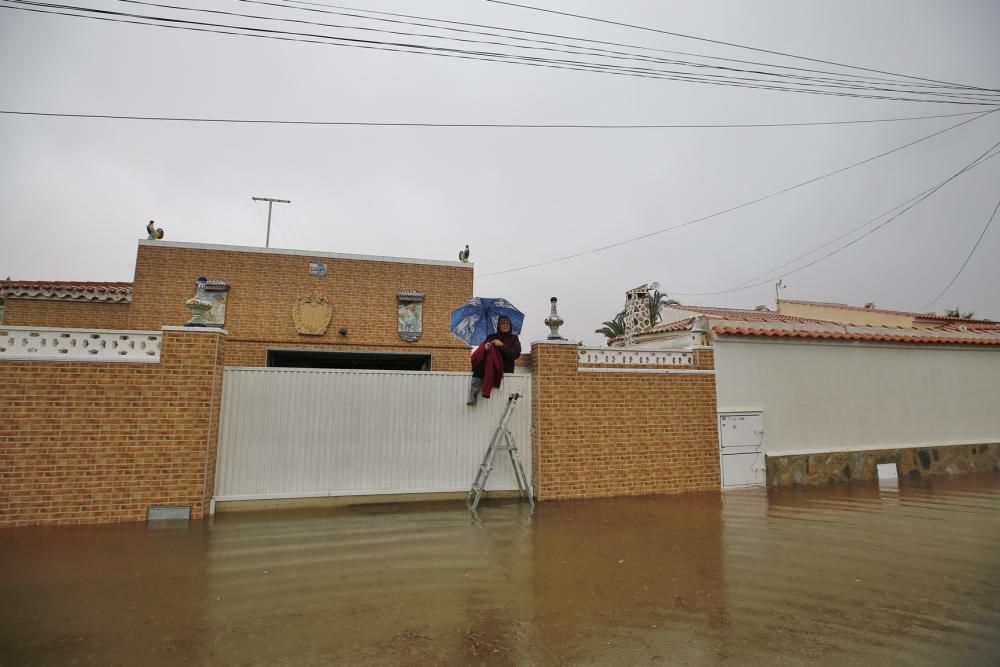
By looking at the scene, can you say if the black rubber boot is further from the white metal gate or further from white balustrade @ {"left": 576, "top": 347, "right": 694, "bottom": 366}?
white balustrade @ {"left": 576, "top": 347, "right": 694, "bottom": 366}

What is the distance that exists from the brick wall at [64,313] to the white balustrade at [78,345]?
5408mm

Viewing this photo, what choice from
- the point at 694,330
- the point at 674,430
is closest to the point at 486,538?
the point at 674,430

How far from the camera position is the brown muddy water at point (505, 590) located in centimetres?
264

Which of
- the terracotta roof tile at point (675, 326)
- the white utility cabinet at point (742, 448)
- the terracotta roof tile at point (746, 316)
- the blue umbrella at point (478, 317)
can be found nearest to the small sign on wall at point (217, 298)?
the blue umbrella at point (478, 317)

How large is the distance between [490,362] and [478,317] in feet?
2.54

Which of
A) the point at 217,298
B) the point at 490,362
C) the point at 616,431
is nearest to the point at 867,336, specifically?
the point at 616,431

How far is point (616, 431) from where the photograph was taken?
6633mm

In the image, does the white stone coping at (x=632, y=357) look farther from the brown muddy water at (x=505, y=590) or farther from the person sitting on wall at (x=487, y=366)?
the brown muddy water at (x=505, y=590)

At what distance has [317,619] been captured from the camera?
296 centimetres

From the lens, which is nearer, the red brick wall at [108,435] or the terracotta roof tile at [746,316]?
the red brick wall at [108,435]

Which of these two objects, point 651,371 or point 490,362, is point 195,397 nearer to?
point 490,362

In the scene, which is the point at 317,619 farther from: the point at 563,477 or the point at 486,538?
the point at 563,477

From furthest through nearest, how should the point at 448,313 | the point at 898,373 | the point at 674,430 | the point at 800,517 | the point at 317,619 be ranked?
the point at 448,313 → the point at 898,373 → the point at 674,430 → the point at 800,517 → the point at 317,619

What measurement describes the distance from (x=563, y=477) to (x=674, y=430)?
195cm
